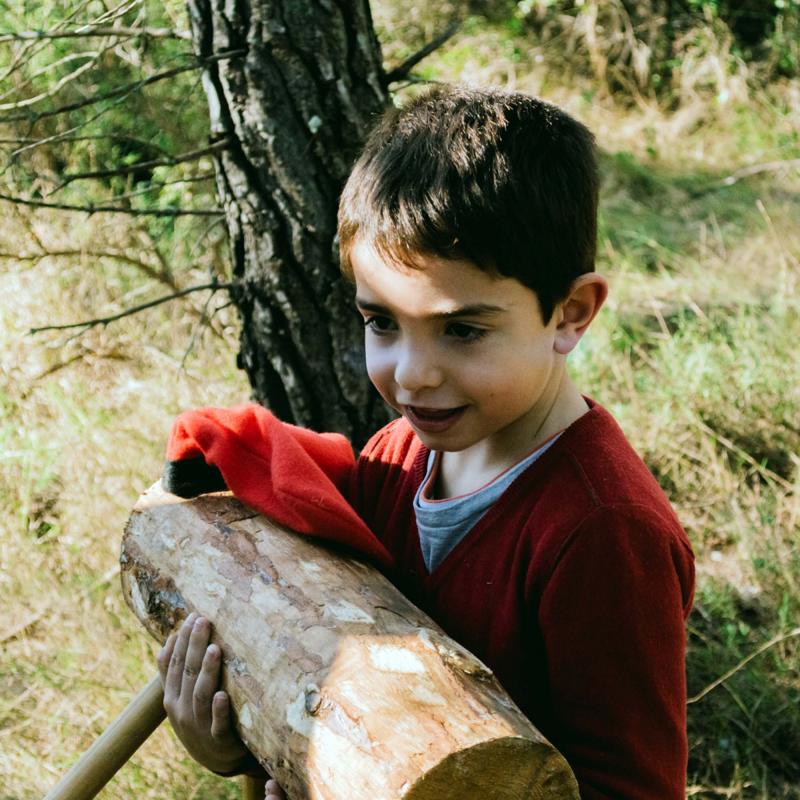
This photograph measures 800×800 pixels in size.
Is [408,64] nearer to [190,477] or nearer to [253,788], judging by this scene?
[190,477]

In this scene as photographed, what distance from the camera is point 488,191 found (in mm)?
1495

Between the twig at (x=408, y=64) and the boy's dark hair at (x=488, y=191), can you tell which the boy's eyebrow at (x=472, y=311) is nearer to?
the boy's dark hair at (x=488, y=191)

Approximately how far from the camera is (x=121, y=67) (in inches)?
225

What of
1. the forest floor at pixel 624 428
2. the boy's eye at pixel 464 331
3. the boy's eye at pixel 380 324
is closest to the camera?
the boy's eye at pixel 464 331

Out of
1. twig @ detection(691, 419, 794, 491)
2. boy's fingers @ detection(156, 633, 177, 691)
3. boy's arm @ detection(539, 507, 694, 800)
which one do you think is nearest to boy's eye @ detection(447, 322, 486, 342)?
boy's arm @ detection(539, 507, 694, 800)

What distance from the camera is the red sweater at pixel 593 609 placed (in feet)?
4.68

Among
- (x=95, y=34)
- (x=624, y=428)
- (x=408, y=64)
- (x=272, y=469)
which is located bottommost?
(x=624, y=428)

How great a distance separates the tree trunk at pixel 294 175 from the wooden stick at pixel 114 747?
125 centimetres

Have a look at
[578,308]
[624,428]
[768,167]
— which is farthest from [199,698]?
[768,167]

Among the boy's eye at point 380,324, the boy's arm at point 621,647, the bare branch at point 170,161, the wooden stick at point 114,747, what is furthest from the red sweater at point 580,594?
the bare branch at point 170,161

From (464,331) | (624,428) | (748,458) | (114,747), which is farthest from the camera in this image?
(624,428)

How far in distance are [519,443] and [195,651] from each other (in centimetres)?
67

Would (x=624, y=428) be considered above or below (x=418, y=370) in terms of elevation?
below

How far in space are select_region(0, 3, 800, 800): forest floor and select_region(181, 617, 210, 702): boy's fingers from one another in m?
1.09
